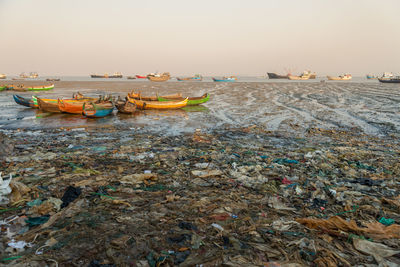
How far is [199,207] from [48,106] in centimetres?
1837

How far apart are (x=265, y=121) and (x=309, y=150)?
6.95 meters

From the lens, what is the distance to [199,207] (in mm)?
4617

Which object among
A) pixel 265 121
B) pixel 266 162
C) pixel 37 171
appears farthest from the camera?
pixel 265 121

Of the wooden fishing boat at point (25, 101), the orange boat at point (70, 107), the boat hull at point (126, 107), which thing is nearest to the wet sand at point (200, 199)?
the orange boat at point (70, 107)

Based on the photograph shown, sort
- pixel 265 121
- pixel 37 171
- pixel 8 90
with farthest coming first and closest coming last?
pixel 8 90 < pixel 265 121 < pixel 37 171

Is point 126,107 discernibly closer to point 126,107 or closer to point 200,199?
point 126,107

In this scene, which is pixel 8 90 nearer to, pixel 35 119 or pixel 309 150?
pixel 35 119

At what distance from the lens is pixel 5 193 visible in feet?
15.2

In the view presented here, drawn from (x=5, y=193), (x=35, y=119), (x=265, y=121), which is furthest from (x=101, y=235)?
(x=35, y=119)

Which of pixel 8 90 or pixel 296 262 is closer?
pixel 296 262

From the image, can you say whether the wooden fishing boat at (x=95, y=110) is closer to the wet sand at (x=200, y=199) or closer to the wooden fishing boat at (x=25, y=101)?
the wet sand at (x=200, y=199)

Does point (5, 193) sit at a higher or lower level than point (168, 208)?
higher

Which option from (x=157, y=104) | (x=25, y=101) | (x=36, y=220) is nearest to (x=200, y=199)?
(x=36, y=220)

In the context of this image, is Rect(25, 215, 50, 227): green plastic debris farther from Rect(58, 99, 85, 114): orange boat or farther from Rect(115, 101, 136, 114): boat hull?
Rect(58, 99, 85, 114): orange boat
